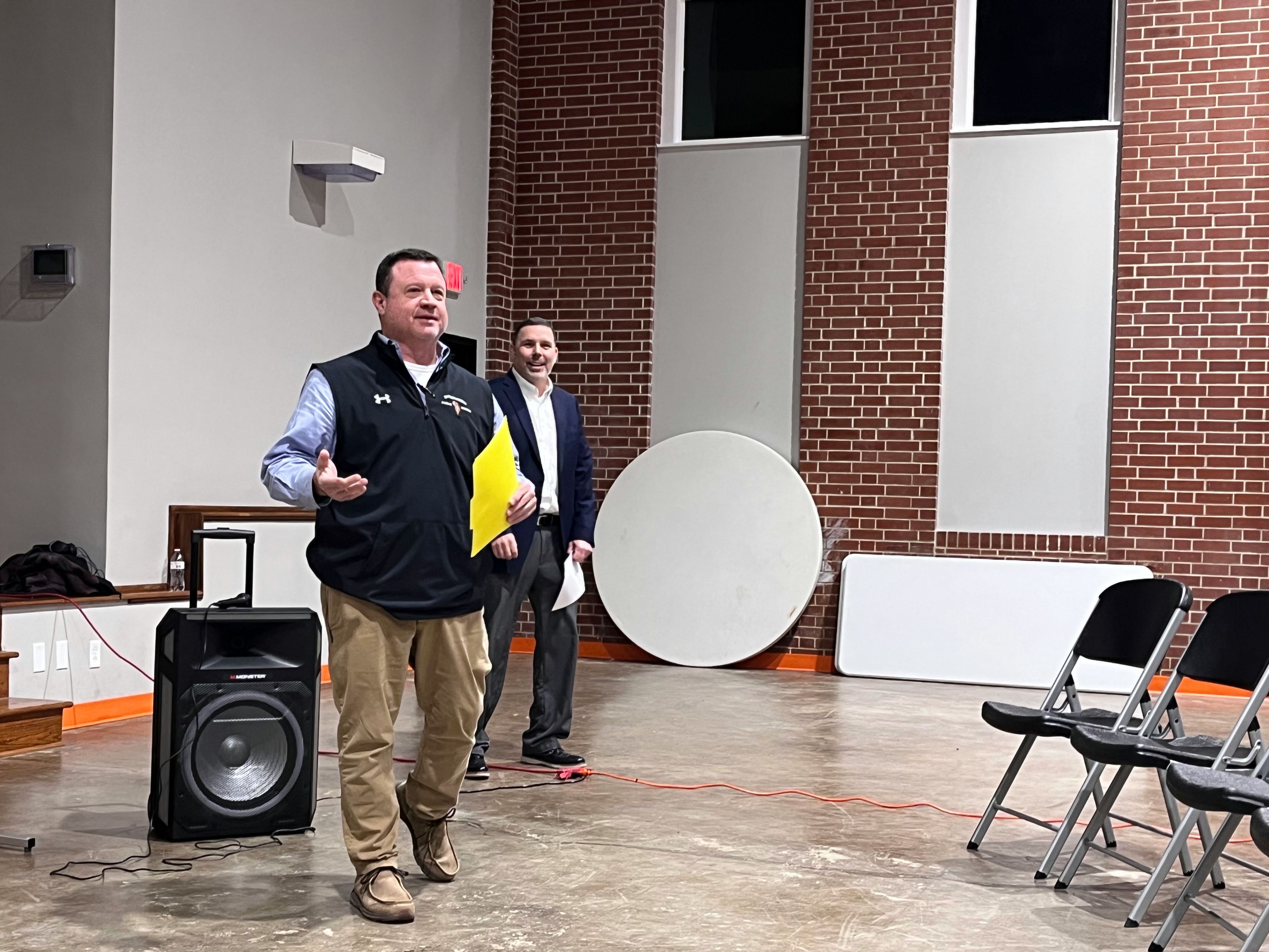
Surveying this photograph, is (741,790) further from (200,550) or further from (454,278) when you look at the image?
(454,278)

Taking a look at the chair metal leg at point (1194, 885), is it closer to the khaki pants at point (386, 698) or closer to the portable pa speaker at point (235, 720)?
the khaki pants at point (386, 698)

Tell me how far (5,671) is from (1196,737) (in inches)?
166

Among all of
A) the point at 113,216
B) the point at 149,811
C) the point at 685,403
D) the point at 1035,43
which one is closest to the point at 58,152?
the point at 113,216

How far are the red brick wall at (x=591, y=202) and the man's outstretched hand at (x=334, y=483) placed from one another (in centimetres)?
591

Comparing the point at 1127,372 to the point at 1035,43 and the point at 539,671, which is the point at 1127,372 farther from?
the point at 539,671

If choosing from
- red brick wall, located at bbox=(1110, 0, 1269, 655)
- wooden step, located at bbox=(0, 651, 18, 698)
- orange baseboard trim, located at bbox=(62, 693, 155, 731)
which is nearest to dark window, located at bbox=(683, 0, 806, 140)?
red brick wall, located at bbox=(1110, 0, 1269, 655)

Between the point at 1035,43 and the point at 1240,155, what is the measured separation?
53.9 inches

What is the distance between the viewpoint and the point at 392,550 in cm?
319

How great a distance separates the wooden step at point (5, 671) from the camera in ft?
17.5

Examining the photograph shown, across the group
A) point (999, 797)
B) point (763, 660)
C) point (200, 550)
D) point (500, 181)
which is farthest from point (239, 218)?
point (999, 797)

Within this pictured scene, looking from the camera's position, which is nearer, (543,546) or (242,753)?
(242,753)

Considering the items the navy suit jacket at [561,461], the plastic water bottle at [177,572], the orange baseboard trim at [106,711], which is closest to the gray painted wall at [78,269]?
the plastic water bottle at [177,572]

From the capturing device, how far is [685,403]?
29.3 feet

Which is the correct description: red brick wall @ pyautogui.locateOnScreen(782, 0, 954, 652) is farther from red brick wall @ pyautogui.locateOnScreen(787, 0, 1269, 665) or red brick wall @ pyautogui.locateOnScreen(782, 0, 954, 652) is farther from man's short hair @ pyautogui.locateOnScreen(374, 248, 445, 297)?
man's short hair @ pyautogui.locateOnScreen(374, 248, 445, 297)
